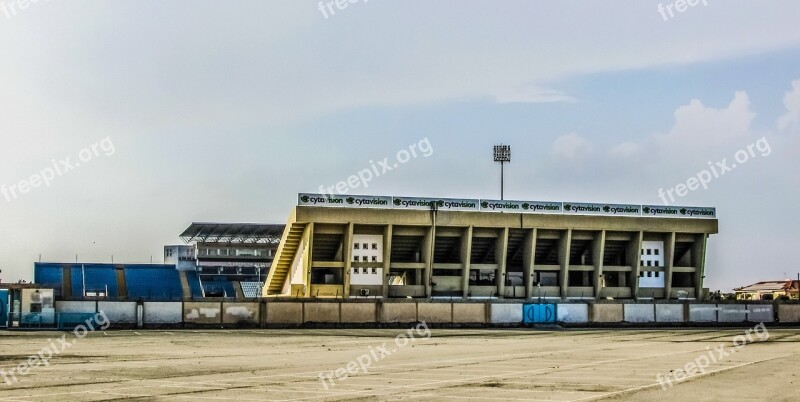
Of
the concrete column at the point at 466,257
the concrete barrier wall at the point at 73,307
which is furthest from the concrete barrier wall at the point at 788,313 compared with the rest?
the concrete barrier wall at the point at 73,307

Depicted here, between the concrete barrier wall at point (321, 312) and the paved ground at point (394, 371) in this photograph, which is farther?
the concrete barrier wall at point (321, 312)

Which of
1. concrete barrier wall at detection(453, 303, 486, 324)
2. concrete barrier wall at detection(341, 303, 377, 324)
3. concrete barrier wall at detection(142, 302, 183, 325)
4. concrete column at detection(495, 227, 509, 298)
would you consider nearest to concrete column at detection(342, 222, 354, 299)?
concrete barrier wall at detection(341, 303, 377, 324)

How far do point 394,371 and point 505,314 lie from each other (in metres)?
57.2

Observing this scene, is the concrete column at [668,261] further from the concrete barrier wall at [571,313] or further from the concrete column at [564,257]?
the concrete barrier wall at [571,313]

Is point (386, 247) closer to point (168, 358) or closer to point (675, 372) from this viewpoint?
point (168, 358)

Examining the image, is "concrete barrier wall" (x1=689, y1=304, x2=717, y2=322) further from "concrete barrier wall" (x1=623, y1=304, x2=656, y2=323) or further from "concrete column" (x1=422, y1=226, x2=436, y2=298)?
"concrete column" (x1=422, y1=226, x2=436, y2=298)

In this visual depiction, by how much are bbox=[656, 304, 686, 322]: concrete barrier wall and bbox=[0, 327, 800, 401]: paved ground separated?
42.4 m

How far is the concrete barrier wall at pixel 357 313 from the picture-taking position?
84.6 m

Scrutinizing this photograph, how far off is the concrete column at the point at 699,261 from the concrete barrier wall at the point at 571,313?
94.7ft

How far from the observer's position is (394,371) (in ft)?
108

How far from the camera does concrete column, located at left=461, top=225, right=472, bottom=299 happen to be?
104250 mm

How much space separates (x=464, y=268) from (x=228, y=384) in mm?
79260

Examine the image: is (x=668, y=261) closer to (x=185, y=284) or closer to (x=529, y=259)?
(x=529, y=259)

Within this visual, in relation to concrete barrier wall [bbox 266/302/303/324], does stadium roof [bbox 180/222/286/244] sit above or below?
above
